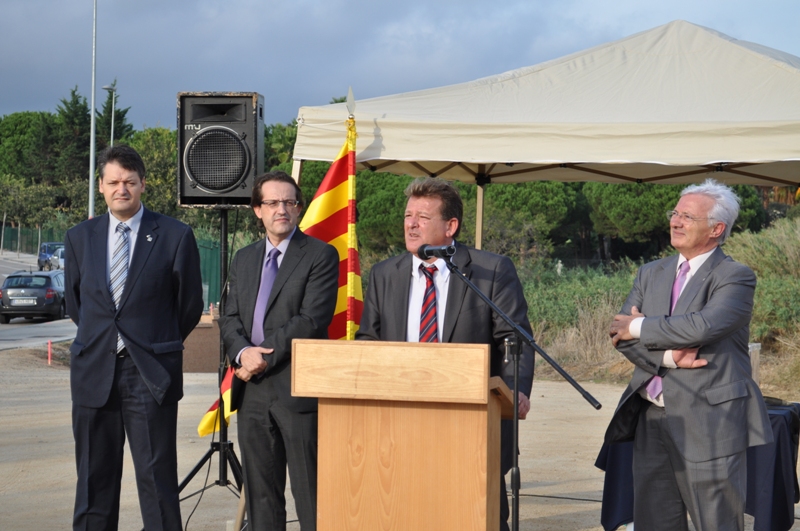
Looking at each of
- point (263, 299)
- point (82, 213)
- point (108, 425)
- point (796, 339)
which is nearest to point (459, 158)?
point (263, 299)

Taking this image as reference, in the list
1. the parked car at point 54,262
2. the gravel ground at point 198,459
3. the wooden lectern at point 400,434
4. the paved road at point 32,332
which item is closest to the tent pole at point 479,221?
the gravel ground at point 198,459

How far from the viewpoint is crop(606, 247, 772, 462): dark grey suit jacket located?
385cm

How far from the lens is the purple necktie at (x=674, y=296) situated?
4094 millimetres

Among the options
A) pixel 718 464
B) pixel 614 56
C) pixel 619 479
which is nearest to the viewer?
pixel 718 464

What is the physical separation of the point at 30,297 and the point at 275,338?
23.3 meters

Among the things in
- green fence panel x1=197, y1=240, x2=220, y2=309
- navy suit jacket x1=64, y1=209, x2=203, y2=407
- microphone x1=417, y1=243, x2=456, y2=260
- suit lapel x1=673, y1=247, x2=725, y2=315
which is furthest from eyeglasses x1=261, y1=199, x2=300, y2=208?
green fence panel x1=197, y1=240, x2=220, y2=309

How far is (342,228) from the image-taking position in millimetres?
5418

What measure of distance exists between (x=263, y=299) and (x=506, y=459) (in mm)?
1526

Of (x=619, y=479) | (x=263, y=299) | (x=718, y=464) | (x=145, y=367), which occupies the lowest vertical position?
(x=619, y=479)

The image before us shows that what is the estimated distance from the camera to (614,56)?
19.8ft

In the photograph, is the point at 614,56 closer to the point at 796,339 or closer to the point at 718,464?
the point at 718,464

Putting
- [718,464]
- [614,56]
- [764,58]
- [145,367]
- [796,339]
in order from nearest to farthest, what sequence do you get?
[718,464] → [145,367] → [764,58] → [614,56] → [796,339]

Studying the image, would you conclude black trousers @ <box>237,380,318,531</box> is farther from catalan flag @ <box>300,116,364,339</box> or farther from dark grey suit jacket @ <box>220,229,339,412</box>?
catalan flag @ <box>300,116,364,339</box>

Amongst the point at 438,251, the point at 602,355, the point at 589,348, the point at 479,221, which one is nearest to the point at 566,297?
the point at 589,348
